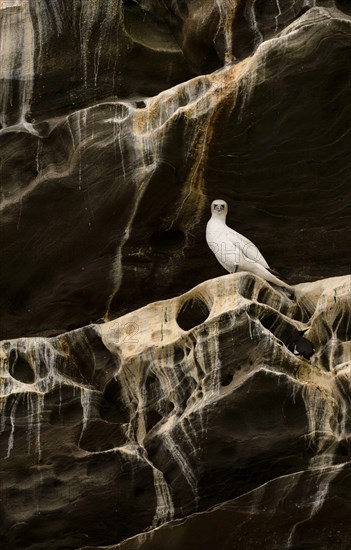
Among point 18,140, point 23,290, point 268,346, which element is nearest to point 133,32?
point 18,140

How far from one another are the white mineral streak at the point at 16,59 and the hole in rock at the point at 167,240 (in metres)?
2.22

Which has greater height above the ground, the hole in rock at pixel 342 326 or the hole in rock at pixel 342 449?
the hole in rock at pixel 342 326

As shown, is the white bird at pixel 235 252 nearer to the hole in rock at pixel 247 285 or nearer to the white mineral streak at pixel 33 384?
the hole in rock at pixel 247 285

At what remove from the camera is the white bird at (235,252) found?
1761 centimetres

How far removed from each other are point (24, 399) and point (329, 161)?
437cm

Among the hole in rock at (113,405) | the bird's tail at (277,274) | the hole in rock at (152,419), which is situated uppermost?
the bird's tail at (277,274)

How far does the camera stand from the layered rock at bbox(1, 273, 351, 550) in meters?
16.1

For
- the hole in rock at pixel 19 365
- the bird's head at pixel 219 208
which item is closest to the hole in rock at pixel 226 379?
the hole in rock at pixel 19 365

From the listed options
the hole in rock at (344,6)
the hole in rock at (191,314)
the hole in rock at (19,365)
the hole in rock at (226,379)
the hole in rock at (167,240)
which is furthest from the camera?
the hole in rock at (167,240)

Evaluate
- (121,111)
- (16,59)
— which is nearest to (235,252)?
(121,111)

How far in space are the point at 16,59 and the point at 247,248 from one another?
12.9 ft

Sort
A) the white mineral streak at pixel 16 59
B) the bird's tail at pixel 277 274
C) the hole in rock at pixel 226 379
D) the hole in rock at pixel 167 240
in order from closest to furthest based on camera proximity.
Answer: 1. the hole in rock at pixel 226 379
2. the bird's tail at pixel 277 274
3. the hole in rock at pixel 167 240
4. the white mineral streak at pixel 16 59

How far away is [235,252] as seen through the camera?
1772 cm

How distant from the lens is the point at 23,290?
18.9 meters
